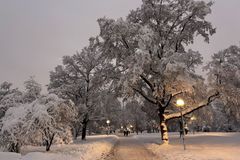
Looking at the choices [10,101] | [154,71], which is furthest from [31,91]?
[154,71]

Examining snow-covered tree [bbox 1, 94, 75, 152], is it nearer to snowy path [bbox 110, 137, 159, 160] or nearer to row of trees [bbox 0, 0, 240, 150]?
row of trees [bbox 0, 0, 240, 150]

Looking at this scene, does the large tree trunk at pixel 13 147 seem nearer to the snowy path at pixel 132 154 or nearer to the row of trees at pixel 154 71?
the row of trees at pixel 154 71

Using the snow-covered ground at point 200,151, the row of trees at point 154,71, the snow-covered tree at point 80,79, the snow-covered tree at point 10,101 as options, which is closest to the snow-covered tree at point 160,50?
the row of trees at point 154,71

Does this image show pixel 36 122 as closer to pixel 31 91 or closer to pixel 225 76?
pixel 31 91

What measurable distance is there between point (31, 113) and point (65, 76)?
2743 cm

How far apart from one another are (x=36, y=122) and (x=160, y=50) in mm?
13950

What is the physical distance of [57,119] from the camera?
77.5 feet

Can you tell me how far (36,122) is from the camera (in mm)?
21797

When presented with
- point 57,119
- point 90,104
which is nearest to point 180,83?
point 57,119

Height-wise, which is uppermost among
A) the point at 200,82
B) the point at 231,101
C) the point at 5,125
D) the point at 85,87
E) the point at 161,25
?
the point at 161,25

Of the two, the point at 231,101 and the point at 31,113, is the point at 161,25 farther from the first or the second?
the point at 31,113

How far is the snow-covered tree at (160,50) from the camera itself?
27.8 m

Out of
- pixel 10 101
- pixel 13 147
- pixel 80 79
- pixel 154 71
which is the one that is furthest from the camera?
pixel 80 79

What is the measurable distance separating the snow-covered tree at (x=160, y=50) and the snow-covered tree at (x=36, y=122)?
648 cm
